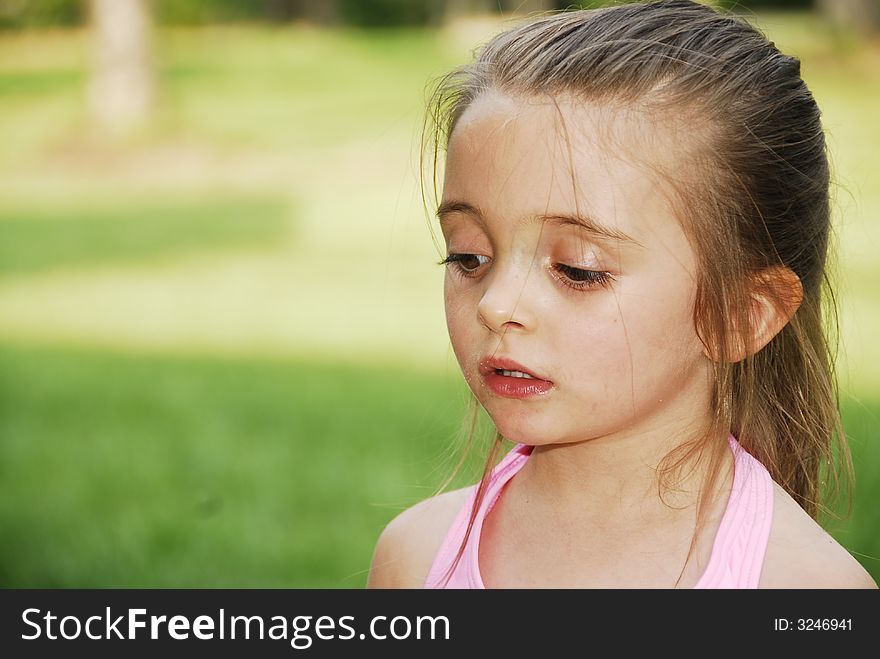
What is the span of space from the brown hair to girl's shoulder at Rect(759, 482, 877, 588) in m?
0.12

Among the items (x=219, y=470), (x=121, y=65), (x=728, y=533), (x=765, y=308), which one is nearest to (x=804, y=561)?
(x=728, y=533)

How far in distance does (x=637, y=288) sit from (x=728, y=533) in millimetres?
364

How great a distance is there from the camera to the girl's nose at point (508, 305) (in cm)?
157

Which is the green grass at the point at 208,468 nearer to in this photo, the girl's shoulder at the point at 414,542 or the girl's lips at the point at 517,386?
the girl's shoulder at the point at 414,542

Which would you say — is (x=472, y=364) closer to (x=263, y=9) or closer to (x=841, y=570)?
(x=841, y=570)

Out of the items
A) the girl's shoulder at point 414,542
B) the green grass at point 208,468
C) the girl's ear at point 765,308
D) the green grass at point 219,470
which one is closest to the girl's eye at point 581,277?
the girl's ear at point 765,308

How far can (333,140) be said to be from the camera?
696 inches

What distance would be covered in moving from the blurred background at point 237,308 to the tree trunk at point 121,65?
3 centimetres

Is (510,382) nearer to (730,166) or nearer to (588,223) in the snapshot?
(588,223)

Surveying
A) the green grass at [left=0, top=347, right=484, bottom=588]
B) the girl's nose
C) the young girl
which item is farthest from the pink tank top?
the green grass at [left=0, top=347, right=484, bottom=588]

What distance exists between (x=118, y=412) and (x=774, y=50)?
4523 mm

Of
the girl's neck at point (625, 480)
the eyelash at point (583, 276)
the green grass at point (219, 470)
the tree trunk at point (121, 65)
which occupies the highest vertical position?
the tree trunk at point (121, 65)

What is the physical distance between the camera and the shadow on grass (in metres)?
11.3

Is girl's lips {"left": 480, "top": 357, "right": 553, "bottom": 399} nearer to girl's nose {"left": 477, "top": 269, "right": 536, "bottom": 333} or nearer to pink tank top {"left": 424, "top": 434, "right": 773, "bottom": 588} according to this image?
girl's nose {"left": 477, "top": 269, "right": 536, "bottom": 333}
